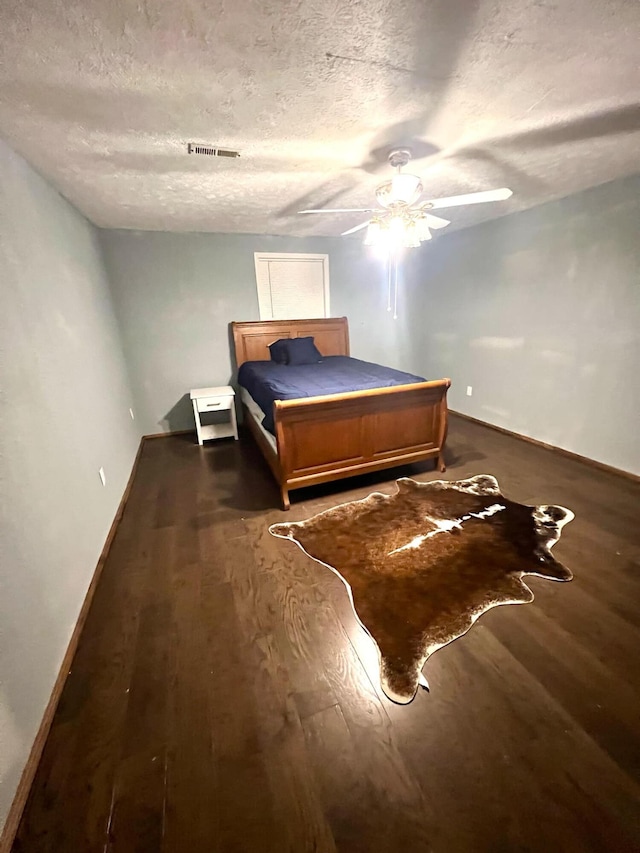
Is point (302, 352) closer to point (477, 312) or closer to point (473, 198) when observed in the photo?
point (477, 312)

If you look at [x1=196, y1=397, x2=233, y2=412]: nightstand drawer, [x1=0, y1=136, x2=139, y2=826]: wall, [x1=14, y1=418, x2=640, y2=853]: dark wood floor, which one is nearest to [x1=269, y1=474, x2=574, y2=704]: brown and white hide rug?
[x1=14, y1=418, x2=640, y2=853]: dark wood floor

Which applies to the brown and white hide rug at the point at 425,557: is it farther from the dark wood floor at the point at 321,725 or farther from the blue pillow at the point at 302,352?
the blue pillow at the point at 302,352

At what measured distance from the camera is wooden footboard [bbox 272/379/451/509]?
8.05 feet

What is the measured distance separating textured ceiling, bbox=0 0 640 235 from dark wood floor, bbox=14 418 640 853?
2211 mm

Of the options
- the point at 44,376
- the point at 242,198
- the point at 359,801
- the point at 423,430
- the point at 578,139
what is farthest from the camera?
the point at 423,430

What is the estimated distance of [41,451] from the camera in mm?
1502

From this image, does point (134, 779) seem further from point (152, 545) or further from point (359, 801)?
point (152, 545)

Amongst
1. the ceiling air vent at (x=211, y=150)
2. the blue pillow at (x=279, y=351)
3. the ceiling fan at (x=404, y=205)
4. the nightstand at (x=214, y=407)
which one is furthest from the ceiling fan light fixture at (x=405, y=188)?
the nightstand at (x=214, y=407)

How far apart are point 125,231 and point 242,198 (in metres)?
1.64

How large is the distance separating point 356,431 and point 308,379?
2.48 ft

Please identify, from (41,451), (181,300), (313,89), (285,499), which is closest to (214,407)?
(181,300)

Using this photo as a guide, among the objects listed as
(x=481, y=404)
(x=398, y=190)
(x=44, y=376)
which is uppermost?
(x=398, y=190)

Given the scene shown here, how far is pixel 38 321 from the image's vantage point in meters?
1.69

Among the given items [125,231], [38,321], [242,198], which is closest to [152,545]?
[38,321]
